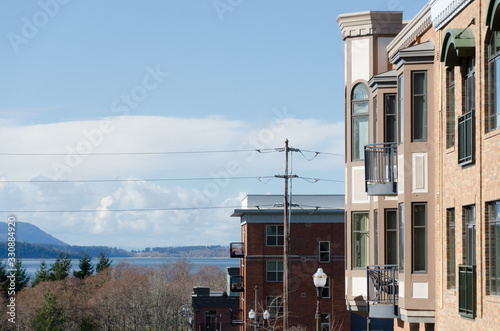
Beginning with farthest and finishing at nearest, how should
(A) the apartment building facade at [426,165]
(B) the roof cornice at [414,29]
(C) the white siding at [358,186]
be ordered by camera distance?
(C) the white siding at [358,186] → (B) the roof cornice at [414,29] → (A) the apartment building facade at [426,165]

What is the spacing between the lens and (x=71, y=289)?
333ft

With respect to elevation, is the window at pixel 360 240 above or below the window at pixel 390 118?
below

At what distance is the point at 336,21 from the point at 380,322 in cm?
3767

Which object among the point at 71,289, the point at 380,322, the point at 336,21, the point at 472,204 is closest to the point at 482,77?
the point at 472,204

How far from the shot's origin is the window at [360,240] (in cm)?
2781

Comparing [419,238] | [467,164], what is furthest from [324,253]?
[467,164]

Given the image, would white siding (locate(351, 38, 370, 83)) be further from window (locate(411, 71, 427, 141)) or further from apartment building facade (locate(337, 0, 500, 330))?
window (locate(411, 71, 427, 141))

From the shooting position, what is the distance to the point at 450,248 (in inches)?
815

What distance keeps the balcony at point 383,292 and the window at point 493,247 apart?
589 centimetres

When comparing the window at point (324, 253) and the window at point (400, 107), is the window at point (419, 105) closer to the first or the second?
the window at point (400, 107)

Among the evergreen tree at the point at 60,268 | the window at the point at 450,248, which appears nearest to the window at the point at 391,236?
the window at the point at 450,248

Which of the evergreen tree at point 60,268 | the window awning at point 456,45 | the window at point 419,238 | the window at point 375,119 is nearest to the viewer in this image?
the window awning at point 456,45

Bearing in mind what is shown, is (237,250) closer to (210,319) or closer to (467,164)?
(210,319)

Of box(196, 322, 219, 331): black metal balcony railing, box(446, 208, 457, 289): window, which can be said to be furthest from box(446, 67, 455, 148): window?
box(196, 322, 219, 331): black metal balcony railing
